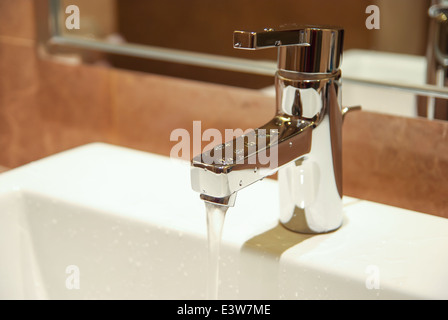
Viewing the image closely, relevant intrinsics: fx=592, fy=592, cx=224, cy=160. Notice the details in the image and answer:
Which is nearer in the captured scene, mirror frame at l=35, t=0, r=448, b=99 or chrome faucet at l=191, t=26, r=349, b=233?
chrome faucet at l=191, t=26, r=349, b=233

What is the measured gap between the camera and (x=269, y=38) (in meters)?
0.39

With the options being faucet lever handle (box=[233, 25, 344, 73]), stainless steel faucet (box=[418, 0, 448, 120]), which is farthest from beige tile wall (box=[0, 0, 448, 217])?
faucet lever handle (box=[233, 25, 344, 73])

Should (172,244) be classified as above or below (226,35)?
below

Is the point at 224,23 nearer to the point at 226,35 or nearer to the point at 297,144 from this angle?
the point at 226,35

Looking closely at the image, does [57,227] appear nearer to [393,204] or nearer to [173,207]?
[173,207]

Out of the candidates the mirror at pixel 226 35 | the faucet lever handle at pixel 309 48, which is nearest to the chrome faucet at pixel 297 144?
the faucet lever handle at pixel 309 48

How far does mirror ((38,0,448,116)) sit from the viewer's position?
541 mm

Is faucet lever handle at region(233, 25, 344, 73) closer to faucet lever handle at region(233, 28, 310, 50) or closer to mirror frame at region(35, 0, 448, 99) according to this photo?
faucet lever handle at region(233, 28, 310, 50)

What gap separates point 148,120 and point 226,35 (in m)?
0.14

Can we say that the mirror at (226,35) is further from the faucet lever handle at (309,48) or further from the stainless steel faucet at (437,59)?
the faucet lever handle at (309,48)

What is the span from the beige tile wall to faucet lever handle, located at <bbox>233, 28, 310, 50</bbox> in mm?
164

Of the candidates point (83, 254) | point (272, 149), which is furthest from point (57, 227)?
point (272, 149)

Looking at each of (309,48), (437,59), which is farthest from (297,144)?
(437,59)

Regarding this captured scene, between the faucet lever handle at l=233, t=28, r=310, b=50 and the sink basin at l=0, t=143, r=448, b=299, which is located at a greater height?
the faucet lever handle at l=233, t=28, r=310, b=50
